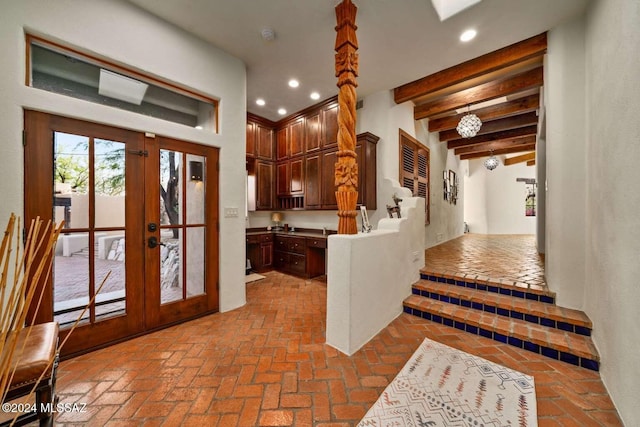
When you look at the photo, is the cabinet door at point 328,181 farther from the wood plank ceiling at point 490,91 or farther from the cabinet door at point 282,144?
the wood plank ceiling at point 490,91

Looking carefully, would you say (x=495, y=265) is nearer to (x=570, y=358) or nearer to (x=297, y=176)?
(x=570, y=358)

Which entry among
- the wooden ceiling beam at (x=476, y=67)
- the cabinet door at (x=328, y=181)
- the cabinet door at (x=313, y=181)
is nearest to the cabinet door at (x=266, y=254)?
the cabinet door at (x=313, y=181)

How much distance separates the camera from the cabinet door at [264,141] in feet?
16.5

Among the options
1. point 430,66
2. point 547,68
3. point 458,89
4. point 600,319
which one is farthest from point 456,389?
point 458,89

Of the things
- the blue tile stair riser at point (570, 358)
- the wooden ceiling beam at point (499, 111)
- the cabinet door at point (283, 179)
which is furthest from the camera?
the cabinet door at point (283, 179)

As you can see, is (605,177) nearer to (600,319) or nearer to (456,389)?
(600,319)

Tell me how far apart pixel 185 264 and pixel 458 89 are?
486 cm

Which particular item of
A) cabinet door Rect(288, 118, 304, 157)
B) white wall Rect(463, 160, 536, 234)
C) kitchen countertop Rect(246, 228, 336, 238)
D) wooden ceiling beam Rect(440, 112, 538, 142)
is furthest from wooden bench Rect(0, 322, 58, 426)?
white wall Rect(463, 160, 536, 234)

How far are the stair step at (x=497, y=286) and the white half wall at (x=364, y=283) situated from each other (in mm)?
577

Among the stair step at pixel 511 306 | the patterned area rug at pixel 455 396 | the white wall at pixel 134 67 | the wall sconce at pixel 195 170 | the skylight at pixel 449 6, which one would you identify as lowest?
the patterned area rug at pixel 455 396

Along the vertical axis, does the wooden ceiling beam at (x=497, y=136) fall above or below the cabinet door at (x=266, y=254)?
above

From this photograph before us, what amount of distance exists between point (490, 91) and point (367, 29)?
2493 mm

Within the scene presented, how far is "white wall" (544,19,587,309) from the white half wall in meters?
1.48

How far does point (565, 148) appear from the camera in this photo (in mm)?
2480
